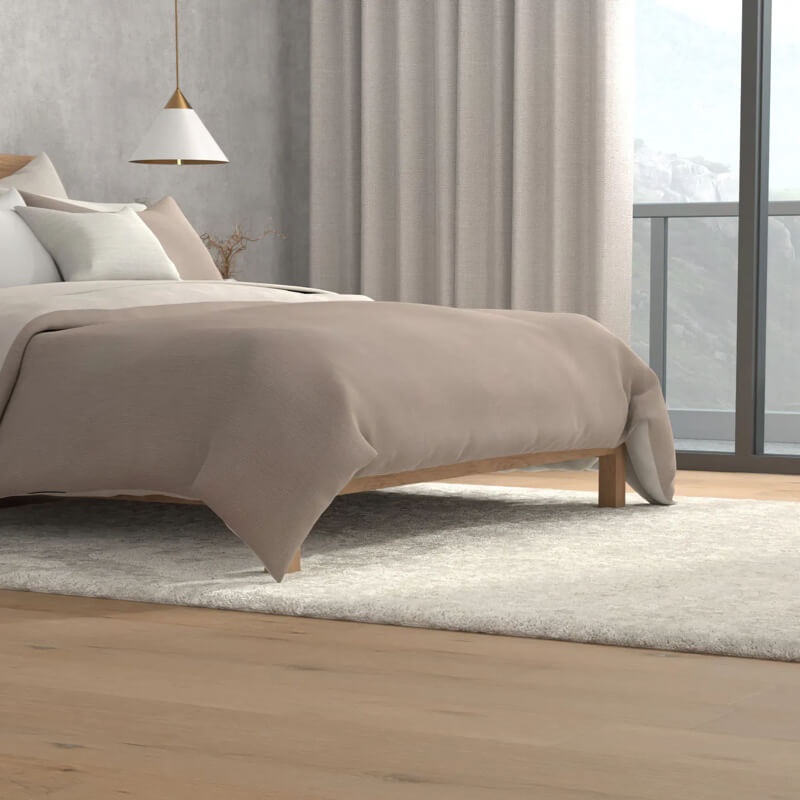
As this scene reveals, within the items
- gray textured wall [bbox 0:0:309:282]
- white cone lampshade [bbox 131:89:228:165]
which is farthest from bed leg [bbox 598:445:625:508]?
gray textured wall [bbox 0:0:309:282]

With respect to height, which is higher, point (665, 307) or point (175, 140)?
point (175, 140)

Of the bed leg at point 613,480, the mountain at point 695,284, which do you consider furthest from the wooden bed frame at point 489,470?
the mountain at point 695,284

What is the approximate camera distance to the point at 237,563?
2.89 m

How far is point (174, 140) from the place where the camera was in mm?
4918

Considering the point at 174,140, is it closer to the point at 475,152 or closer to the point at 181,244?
the point at 181,244

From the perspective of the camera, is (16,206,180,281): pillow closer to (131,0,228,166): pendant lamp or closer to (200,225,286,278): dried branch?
(131,0,228,166): pendant lamp

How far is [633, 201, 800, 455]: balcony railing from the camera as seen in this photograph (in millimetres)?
5797

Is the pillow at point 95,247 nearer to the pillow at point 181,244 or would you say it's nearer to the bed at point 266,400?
the pillow at point 181,244

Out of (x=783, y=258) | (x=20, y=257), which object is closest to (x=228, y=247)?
(x=20, y=257)

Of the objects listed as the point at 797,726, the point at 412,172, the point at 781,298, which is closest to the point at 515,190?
the point at 412,172

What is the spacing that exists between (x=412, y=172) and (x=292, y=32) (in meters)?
0.94

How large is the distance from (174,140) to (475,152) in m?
1.29

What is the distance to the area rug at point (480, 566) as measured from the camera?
231cm

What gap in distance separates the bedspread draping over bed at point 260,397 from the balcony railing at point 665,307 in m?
2.33
